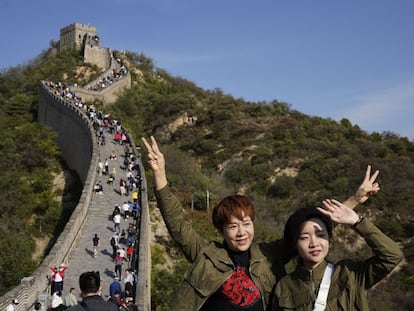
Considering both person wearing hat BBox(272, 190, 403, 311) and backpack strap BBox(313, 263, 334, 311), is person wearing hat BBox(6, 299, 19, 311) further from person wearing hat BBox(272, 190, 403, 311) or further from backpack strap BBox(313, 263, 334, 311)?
backpack strap BBox(313, 263, 334, 311)

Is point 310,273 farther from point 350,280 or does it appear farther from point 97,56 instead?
point 97,56

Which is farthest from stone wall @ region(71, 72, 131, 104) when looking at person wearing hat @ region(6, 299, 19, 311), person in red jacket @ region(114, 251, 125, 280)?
person wearing hat @ region(6, 299, 19, 311)

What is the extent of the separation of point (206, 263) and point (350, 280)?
83 cm

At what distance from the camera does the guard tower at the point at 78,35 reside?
59.6m

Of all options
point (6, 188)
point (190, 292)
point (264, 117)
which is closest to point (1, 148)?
point (6, 188)

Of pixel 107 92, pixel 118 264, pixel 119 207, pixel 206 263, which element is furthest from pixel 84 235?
pixel 107 92

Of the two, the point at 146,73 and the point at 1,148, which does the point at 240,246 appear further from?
the point at 146,73

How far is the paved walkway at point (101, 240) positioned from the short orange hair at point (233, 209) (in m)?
8.68

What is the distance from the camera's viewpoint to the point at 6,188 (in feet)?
89.1

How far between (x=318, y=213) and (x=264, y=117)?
49.3 m

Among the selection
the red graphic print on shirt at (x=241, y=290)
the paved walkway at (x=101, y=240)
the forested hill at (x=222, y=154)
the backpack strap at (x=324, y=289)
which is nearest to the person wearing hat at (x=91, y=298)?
the red graphic print on shirt at (x=241, y=290)

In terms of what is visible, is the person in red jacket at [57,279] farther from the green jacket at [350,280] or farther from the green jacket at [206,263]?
the green jacket at [350,280]

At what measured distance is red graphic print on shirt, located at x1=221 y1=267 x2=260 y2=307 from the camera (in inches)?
120

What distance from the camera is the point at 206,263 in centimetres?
315
